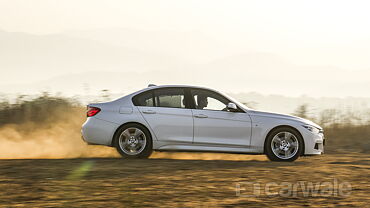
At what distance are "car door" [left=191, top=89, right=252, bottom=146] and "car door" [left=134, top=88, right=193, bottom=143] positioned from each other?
0.56 feet

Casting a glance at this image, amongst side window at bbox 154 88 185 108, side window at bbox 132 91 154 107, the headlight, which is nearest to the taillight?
side window at bbox 132 91 154 107

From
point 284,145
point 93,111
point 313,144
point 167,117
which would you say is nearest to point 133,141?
point 167,117

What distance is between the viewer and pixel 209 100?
1366cm

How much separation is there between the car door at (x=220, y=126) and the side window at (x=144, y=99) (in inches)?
33.2

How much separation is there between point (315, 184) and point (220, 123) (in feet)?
11.5

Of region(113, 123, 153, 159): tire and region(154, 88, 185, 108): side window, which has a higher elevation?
region(154, 88, 185, 108): side window

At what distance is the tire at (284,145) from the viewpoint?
44.2ft

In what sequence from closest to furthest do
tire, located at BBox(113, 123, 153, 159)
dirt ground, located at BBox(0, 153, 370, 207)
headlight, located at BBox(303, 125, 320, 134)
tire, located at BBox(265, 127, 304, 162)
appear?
dirt ground, located at BBox(0, 153, 370, 207) → tire, located at BBox(113, 123, 153, 159) → tire, located at BBox(265, 127, 304, 162) → headlight, located at BBox(303, 125, 320, 134)

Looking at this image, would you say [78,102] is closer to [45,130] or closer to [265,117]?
[45,130]

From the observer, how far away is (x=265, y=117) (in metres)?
13.6

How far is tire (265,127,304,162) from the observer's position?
13.5 m

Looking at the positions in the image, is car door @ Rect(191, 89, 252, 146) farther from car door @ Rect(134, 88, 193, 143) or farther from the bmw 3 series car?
car door @ Rect(134, 88, 193, 143)

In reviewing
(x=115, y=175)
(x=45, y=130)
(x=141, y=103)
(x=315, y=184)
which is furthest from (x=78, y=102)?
(x=315, y=184)

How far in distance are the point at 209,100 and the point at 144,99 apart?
4.15 feet
